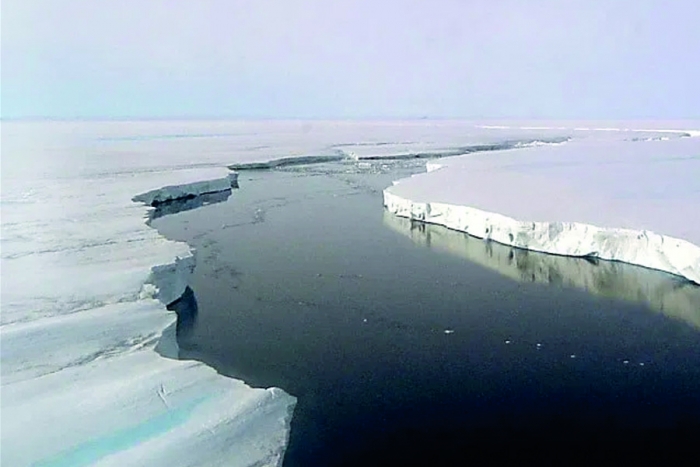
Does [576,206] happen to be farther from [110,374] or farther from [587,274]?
[110,374]

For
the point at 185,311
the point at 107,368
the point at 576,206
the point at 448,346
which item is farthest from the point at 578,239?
the point at 107,368

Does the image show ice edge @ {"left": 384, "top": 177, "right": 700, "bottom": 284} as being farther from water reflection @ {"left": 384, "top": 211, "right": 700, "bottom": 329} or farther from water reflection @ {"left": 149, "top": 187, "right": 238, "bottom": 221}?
water reflection @ {"left": 149, "top": 187, "right": 238, "bottom": 221}

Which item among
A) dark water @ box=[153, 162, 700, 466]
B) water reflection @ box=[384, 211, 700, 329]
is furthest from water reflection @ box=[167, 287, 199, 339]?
water reflection @ box=[384, 211, 700, 329]

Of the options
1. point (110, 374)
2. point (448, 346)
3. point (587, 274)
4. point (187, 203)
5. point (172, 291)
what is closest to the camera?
point (110, 374)

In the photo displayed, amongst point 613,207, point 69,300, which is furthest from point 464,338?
point 613,207

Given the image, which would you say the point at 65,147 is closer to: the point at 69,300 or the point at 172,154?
the point at 172,154

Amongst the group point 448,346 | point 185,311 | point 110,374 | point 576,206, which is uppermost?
point 576,206
